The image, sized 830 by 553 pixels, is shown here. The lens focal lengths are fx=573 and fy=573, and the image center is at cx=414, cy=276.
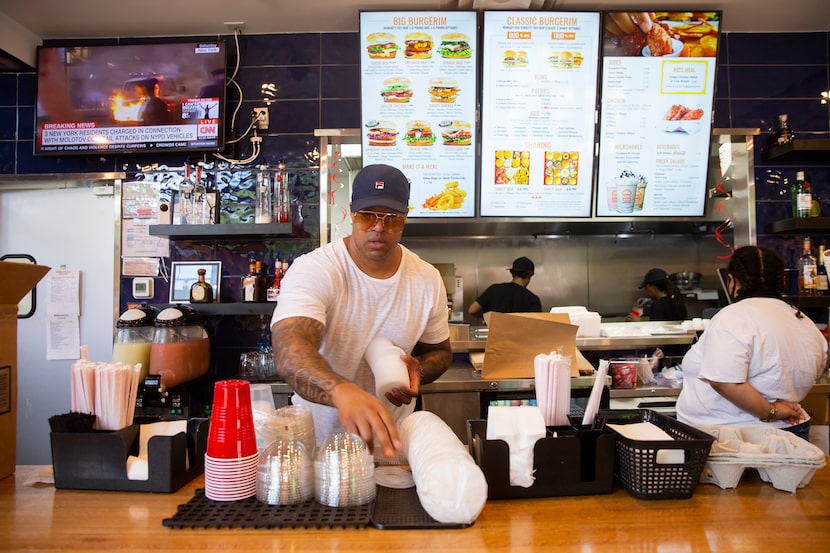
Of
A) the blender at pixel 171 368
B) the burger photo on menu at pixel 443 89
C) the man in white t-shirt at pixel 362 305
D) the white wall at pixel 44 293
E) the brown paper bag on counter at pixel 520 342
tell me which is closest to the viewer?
the man in white t-shirt at pixel 362 305

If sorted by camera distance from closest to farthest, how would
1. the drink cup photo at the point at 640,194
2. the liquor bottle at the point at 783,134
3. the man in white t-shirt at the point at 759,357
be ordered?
the man in white t-shirt at the point at 759,357
the drink cup photo at the point at 640,194
the liquor bottle at the point at 783,134

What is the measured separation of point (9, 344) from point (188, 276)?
1866 mm

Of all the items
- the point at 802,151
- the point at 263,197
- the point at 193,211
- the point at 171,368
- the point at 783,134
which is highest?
the point at 783,134

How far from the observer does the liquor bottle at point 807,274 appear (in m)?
3.63

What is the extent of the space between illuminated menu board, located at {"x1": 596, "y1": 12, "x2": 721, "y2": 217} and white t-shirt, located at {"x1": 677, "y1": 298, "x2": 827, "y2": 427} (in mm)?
1517

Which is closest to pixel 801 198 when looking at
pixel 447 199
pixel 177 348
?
pixel 447 199

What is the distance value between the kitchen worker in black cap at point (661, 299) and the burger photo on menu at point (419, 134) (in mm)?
2005

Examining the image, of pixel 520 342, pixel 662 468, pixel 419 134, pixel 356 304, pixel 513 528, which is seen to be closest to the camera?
pixel 513 528

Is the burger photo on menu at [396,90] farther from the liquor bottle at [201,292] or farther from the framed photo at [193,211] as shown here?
the liquor bottle at [201,292]

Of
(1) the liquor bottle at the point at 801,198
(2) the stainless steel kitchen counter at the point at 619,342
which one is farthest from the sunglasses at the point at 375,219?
(1) the liquor bottle at the point at 801,198

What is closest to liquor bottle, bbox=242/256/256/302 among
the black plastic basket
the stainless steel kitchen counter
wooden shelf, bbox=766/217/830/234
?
the stainless steel kitchen counter

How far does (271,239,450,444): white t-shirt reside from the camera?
1.74 meters

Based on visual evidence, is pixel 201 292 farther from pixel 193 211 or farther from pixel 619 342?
pixel 619 342

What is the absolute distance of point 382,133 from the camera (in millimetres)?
3418
